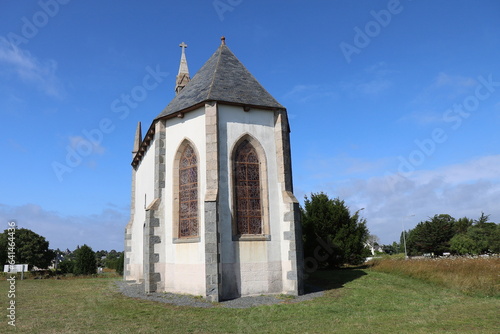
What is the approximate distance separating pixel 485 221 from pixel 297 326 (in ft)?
220

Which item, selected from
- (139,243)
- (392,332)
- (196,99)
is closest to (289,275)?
(392,332)

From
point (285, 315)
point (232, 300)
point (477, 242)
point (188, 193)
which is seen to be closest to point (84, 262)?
point (188, 193)

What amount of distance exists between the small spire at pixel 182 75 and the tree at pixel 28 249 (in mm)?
32269

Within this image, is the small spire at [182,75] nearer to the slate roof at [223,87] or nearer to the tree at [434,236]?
the slate roof at [223,87]

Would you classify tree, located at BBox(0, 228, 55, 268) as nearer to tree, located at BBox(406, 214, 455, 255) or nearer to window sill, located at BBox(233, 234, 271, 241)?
window sill, located at BBox(233, 234, 271, 241)

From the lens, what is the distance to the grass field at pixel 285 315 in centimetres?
789

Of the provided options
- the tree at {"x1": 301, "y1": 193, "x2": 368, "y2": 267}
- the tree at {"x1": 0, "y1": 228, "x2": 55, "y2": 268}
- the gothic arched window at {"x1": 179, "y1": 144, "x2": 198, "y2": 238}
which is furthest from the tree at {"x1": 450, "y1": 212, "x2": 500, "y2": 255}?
the tree at {"x1": 0, "y1": 228, "x2": 55, "y2": 268}

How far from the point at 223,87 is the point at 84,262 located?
21.6 m

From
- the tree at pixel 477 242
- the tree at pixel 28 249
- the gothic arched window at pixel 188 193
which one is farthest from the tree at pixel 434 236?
the tree at pixel 28 249

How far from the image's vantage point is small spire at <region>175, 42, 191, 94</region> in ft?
82.1

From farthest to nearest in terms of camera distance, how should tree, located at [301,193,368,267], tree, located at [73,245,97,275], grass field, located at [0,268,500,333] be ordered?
tree, located at [73,245,97,275] < tree, located at [301,193,368,267] < grass field, located at [0,268,500,333]

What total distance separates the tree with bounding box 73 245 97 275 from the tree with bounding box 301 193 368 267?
1812 cm

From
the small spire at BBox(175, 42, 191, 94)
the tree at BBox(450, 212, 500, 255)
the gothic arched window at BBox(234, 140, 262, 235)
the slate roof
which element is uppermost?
the small spire at BBox(175, 42, 191, 94)

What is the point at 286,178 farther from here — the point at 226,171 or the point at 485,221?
the point at 485,221
